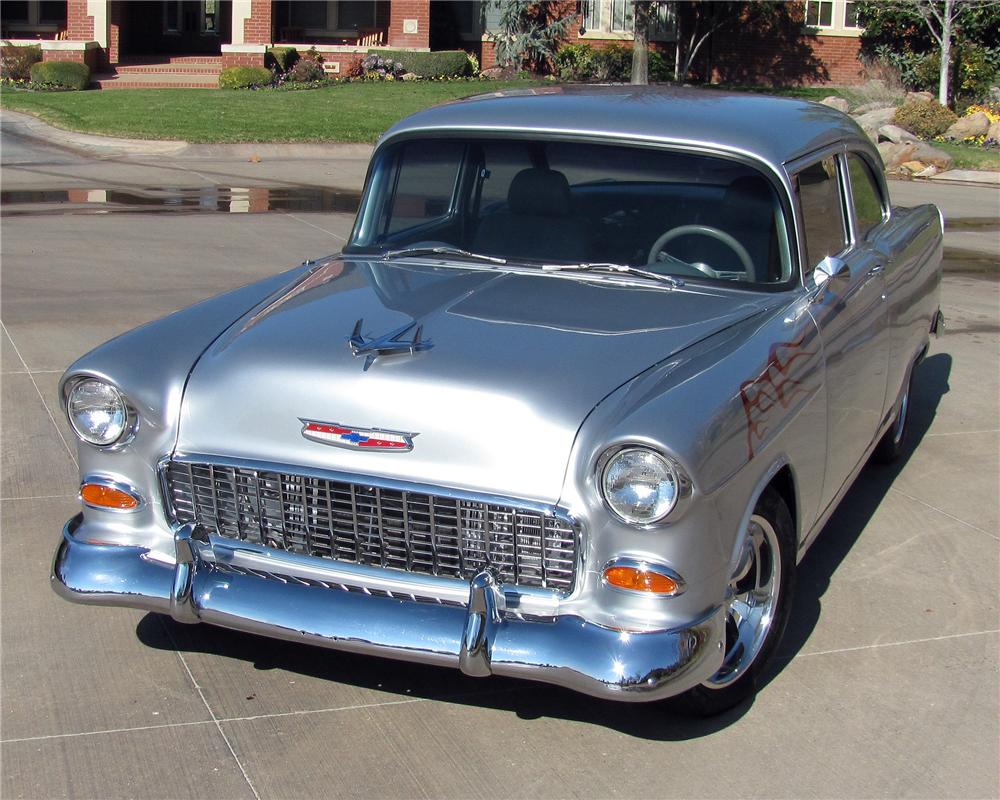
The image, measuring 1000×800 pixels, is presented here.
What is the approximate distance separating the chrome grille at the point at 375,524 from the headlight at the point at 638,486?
15 cm

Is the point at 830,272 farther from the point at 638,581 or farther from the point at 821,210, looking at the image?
the point at 638,581

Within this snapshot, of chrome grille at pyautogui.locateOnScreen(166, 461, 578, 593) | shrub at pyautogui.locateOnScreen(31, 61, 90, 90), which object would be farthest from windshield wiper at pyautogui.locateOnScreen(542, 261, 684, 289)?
shrub at pyautogui.locateOnScreen(31, 61, 90, 90)

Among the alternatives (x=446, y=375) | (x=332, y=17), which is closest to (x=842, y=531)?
(x=446, y=375)

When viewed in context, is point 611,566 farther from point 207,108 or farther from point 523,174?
point 207,108

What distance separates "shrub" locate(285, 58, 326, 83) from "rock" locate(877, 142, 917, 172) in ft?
47.0

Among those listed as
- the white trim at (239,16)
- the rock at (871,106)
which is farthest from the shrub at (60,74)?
the rock at (871,106)

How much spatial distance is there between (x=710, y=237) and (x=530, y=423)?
58.7 inches

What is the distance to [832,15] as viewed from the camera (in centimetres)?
3162

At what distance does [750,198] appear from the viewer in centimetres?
447

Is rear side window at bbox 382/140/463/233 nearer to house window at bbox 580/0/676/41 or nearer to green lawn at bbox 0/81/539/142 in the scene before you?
green lawn at bbox 0/81/539/142

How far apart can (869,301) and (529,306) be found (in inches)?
62.1

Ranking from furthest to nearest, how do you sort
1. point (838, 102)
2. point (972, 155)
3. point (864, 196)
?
point (838, 102)
point (972, 155)
point (864, 196)

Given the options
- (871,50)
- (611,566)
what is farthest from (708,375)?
(871,50)

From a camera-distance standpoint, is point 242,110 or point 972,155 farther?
point 242,110
